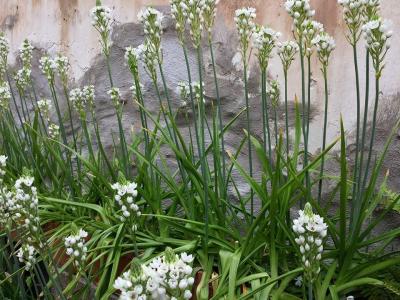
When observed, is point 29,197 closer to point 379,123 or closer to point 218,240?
point 218,240

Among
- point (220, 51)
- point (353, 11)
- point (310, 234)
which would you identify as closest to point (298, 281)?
point (310, 234)

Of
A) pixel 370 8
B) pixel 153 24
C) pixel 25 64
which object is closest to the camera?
pixel 370 8

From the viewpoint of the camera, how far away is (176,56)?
3.69 metres

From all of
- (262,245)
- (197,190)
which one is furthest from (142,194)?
(262,245)

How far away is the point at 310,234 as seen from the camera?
4.43ft

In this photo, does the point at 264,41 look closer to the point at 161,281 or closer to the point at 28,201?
the point at 28,201

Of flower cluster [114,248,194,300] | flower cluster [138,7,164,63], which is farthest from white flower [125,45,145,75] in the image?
flower cluster [114,248,194,300]

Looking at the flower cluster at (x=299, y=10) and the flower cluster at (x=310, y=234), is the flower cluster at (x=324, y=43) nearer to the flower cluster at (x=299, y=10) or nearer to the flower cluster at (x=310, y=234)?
the flower cluster at (x=299, y=10)

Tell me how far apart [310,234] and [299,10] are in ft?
2.95

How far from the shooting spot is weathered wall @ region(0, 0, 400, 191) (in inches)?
107

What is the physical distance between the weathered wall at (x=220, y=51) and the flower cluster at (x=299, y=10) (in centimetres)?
84

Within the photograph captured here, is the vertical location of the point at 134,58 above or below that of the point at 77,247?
above

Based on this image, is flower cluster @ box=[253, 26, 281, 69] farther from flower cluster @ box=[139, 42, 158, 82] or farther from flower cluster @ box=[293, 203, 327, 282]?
flower cluster @ box=[293, 203, 327, 282]

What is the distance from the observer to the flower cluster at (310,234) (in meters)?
1.33
